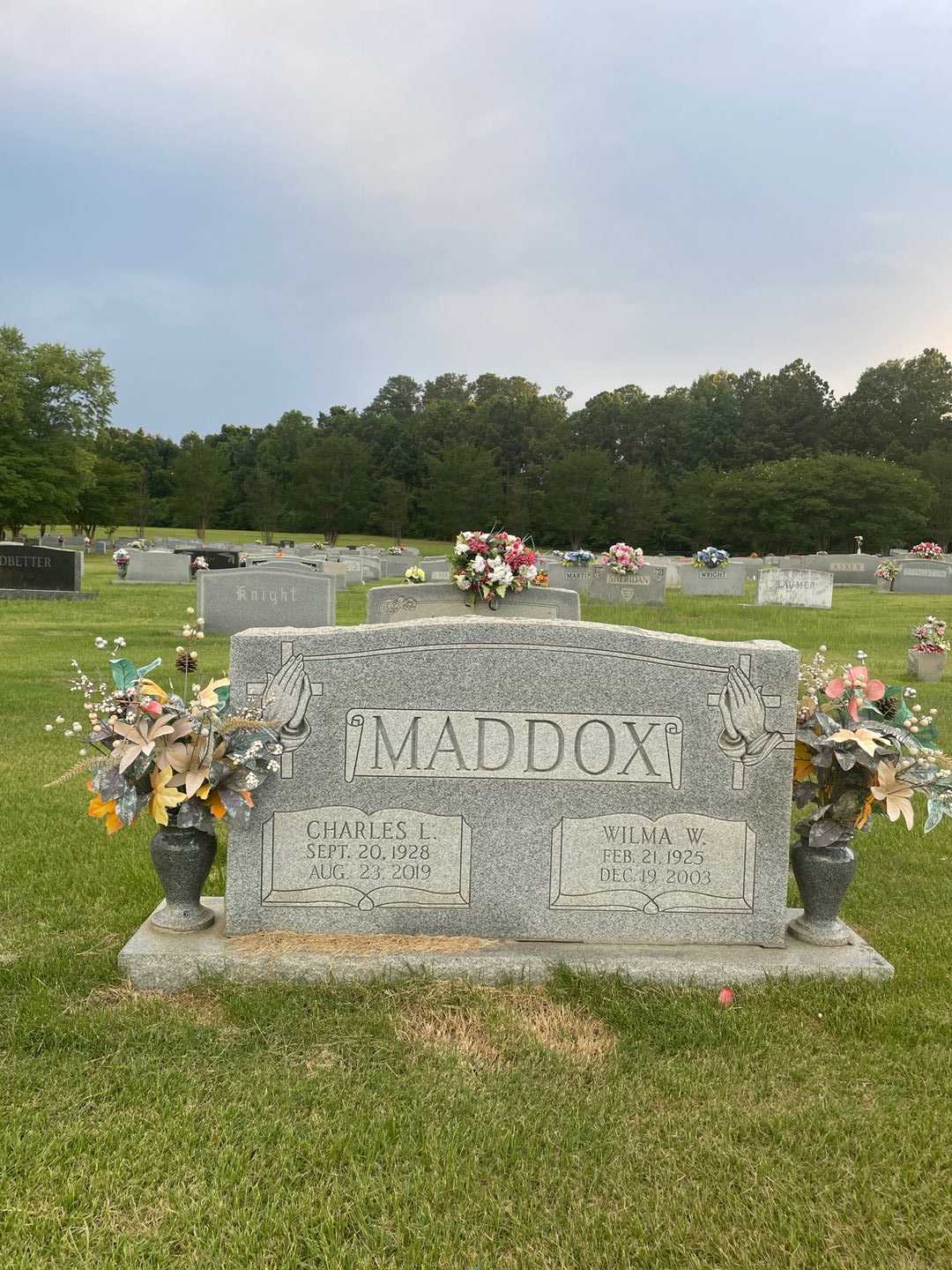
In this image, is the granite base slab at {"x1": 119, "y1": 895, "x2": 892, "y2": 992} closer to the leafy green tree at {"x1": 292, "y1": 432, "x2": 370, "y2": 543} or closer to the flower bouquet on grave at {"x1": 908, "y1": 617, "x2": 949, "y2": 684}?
the flower bouquet on grave at {"x1": 908, "y1": 617, "x2": 949, "y2": 684}

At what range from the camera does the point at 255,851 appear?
363 centimetres

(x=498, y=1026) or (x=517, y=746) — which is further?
(x=517, y=746)

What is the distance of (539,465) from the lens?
2793 inches

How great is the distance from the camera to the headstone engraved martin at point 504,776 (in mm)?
3621

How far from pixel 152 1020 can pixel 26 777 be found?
3595mm

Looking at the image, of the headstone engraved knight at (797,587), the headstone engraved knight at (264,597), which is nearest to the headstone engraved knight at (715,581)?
the headstone engraved knight at (797,587)

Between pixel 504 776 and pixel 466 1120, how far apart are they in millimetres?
1317

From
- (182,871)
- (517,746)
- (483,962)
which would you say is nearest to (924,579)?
(517,746)

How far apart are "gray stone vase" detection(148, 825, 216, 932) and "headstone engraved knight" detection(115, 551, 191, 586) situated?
24.0 metres

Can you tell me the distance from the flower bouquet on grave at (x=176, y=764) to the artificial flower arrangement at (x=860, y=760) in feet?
7.07

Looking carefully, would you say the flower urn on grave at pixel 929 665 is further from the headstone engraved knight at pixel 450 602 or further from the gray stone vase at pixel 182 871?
the gray stone vase at pixel 182 871

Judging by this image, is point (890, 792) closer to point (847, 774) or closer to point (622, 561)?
point (847, 774)

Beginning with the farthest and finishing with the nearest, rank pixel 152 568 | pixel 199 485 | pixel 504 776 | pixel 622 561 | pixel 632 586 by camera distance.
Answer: pixel 199 485 → pixel 152 568 → pixel 632 586 → pixel 622 561 → pixel 504 776

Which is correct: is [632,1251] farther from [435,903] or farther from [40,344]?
[40,344]
